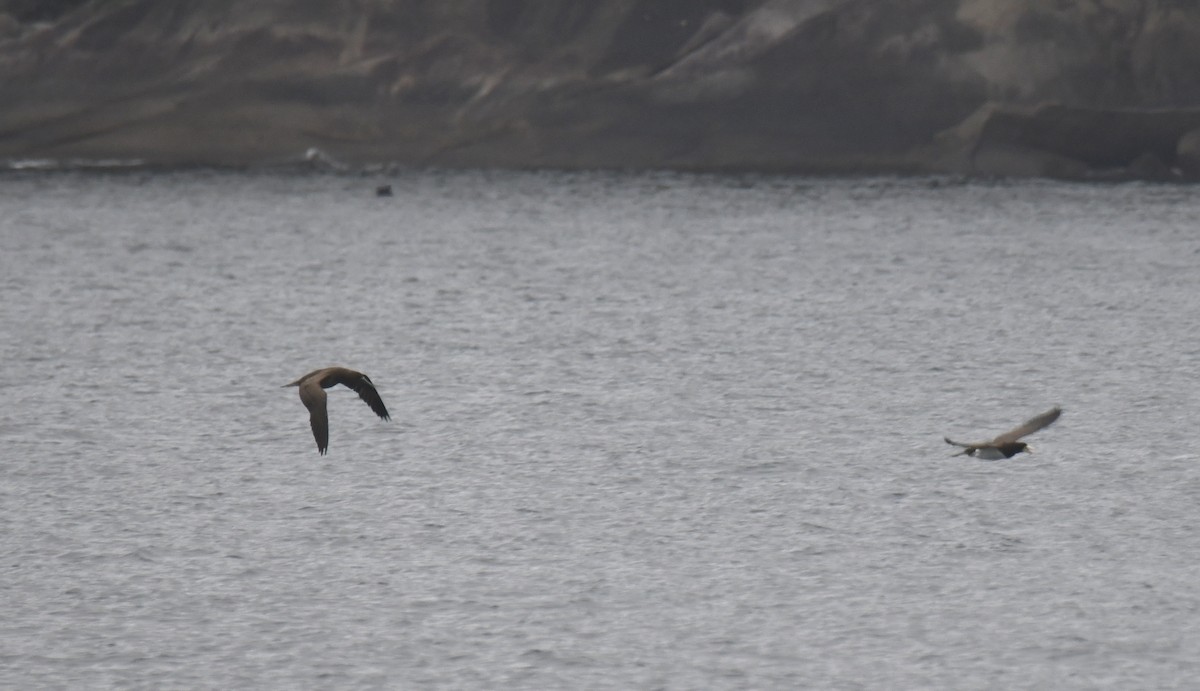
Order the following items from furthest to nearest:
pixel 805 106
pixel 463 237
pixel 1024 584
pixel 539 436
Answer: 1. pixel 805 106
2. pixel 463 237
3. pixel 539 436
4. pixel 1024 584

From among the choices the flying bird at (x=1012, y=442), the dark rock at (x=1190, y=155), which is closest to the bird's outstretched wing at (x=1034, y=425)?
the flying bird at (x=1012, y=442)

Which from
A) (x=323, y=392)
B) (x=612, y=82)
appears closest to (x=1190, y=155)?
(x=612, y=82)

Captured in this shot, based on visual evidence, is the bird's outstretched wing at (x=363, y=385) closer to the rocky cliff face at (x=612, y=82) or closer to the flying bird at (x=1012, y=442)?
the flying bird at (x=1012, y=442)

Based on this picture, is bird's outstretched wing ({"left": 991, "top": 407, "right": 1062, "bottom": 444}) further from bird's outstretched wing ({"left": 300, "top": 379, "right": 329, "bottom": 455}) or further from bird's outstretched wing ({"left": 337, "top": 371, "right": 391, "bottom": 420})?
bird's outstretched wing ({"left": 300, "top": 379, "right": 329, "bottom": 455})

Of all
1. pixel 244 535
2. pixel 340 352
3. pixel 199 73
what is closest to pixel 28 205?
pixel 199 73

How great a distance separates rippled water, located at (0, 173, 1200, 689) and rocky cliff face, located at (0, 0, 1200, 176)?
3357 centimetres

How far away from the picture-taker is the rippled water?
35.9 feet

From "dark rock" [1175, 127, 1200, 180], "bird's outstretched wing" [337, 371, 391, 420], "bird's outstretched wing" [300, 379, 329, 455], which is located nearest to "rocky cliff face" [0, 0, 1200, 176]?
"dark rock" [1175, 127, 1200, 180]

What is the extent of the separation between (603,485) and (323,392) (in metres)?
3.79

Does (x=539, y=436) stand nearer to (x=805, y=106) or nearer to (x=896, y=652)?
(x=896, y=652)

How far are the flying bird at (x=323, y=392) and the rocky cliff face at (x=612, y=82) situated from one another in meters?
60.0

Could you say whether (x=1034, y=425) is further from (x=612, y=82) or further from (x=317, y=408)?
(x=612, y=82)

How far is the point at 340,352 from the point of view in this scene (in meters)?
26.5

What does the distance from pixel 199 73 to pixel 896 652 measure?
71691mm
